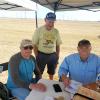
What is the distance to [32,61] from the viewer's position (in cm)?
491

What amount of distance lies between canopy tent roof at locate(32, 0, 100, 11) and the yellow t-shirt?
0.92 metres

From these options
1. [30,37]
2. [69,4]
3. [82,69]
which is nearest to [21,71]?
[82,69]

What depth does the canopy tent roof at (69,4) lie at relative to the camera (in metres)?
7.70

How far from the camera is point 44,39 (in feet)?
22.6

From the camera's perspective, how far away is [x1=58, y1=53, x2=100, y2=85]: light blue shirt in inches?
180

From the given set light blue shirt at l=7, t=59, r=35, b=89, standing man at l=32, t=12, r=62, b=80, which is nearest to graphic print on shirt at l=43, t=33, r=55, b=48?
standing man at l=32, t=12, r=62, b=80

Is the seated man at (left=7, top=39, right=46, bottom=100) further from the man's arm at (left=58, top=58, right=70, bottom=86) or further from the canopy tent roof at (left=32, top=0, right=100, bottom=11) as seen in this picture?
the canopy tent roof at (left=32, top=0, right=100, bottom=11)

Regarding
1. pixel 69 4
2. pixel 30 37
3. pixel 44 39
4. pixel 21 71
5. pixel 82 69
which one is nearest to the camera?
pixel 82 69

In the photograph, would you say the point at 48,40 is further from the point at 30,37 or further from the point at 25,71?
the point at 30,37

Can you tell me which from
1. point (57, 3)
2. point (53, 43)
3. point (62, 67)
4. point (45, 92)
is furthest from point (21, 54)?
point (57, 3)

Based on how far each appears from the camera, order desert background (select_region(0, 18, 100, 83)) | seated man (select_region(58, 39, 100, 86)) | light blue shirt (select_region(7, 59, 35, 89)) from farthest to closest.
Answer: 1. desert background (select_region(0, 18, 100, 83))
2. light blue shirt (select_region(7, 59, 35, 89))
3. seated man (select_region(58, 39, 100, 86))

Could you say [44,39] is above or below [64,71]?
above

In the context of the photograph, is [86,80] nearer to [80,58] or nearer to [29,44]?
[80,58]

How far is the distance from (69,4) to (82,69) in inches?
156
